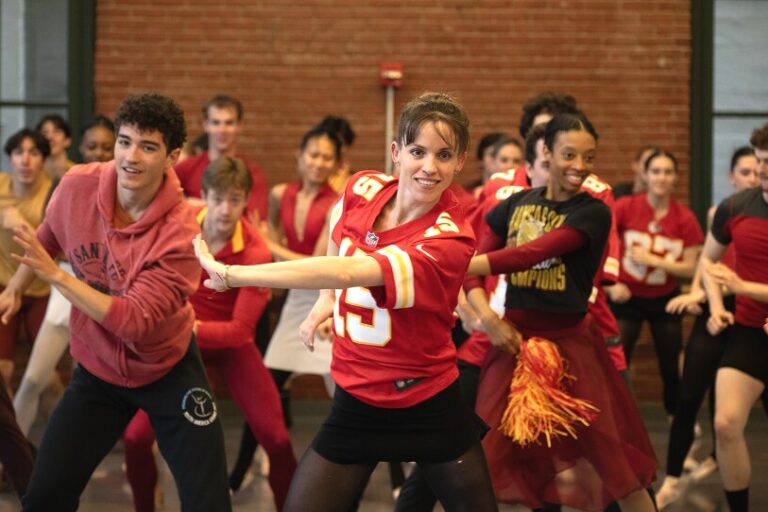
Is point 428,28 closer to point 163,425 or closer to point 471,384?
point 471,384

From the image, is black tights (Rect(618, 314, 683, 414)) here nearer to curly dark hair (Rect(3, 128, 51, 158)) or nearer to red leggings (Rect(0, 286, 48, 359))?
red leggings (Rect(0, 286, 48, 359))

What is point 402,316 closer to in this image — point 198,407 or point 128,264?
point 198,407

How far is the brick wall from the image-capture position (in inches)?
331

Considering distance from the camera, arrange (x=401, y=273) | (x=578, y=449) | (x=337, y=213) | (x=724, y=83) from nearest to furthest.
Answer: (x=401, y=273) → (x=337, y=213) → (x=578, y=449) → (x=724, y=83)

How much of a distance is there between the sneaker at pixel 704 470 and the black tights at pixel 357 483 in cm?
334

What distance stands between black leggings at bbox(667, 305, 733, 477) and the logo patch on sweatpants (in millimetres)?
2886

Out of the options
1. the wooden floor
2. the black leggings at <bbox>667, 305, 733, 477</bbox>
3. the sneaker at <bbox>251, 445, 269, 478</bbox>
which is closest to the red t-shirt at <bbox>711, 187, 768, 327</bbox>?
the black leggings at <bbox>667, 305, 733, 477</bbox>

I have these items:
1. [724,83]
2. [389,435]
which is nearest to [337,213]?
[389,435]

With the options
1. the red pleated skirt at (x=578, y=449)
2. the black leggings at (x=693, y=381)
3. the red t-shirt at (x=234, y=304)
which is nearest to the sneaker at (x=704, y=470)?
the black leggings at (x=693, y=381)

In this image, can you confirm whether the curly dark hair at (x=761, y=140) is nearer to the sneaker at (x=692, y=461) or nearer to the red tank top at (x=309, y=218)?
the sneaker at (x=692, y=461)

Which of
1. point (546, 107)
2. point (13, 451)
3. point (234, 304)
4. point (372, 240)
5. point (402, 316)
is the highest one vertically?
point (546, 107)

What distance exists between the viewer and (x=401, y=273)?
3205 mm

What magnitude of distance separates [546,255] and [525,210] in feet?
0.99

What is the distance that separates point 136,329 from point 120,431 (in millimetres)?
457
